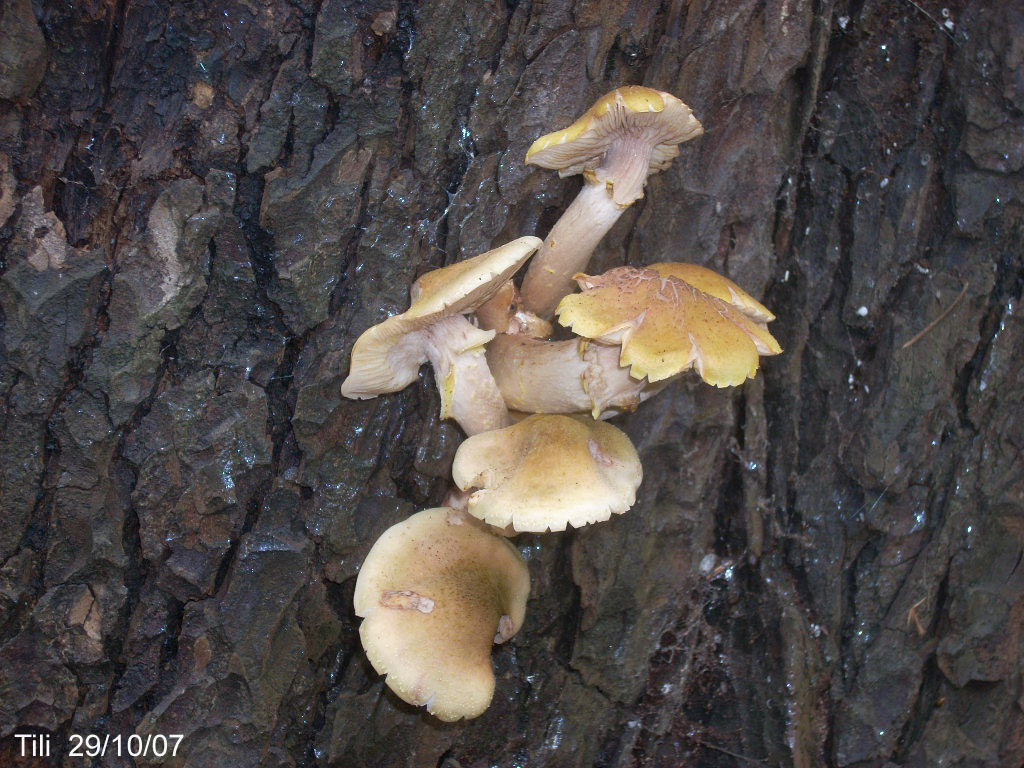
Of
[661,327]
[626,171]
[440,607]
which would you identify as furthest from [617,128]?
[440,607]

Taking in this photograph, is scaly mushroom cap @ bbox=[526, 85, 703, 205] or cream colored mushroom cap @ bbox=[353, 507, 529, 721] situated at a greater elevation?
scaly mushroom cap @ bbox=[526, 85, 703, 205]

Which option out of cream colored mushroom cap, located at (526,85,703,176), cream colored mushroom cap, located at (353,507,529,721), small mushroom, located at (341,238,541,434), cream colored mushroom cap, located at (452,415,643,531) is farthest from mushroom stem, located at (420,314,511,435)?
cream colored mushroom cap, located at (526,85,703,176)

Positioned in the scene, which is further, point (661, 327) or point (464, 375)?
point (464, 375)

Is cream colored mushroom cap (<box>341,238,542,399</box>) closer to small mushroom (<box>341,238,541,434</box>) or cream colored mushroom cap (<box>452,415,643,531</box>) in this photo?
small mushroom (<box>341,238,541,434</box>)

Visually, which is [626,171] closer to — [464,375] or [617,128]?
[617,128]

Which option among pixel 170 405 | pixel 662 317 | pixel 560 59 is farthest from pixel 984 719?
pixel 170 405

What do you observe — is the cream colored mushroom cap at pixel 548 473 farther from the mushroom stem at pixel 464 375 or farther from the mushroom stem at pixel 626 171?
the mushroom stem at pixel 626 171

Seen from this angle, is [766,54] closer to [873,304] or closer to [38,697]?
[873,304]
